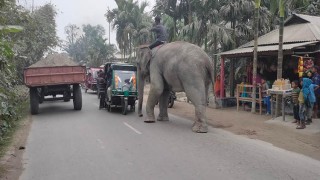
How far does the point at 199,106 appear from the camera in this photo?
10.9m

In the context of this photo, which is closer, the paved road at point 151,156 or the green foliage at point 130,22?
the paved road at point 151,156

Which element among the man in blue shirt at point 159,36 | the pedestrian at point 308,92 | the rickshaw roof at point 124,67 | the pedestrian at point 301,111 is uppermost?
the man in blue shirt at point 159,36

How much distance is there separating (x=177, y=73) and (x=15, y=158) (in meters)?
5.57

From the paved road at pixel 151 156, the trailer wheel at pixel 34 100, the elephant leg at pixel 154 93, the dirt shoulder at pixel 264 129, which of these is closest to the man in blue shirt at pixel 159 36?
the elephant leg at pixel 154 93

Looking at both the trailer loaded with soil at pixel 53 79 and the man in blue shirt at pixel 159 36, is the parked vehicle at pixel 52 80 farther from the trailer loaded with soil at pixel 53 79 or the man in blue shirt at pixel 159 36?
the man in blue shirt at pixel 159 36

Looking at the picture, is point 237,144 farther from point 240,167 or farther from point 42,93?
point 42,93

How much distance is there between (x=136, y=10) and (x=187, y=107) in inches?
792

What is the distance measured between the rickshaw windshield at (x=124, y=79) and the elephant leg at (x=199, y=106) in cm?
376

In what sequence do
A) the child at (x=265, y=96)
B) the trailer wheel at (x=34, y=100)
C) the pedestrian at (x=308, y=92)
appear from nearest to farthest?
1. the pedestrian at (x=308, y=92)
2. the child at (x=265, y=96)
3. the trailer wheel at (x=34, y=100)

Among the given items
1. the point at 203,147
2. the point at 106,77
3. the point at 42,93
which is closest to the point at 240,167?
the point at 203,147

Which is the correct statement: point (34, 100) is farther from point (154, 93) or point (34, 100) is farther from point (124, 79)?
point (154, 93)

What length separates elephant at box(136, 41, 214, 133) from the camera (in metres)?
11.0

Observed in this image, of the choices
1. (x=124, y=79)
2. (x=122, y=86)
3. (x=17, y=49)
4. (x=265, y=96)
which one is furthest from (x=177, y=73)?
(x=17, y=49)

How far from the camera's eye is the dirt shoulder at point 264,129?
8938mm
